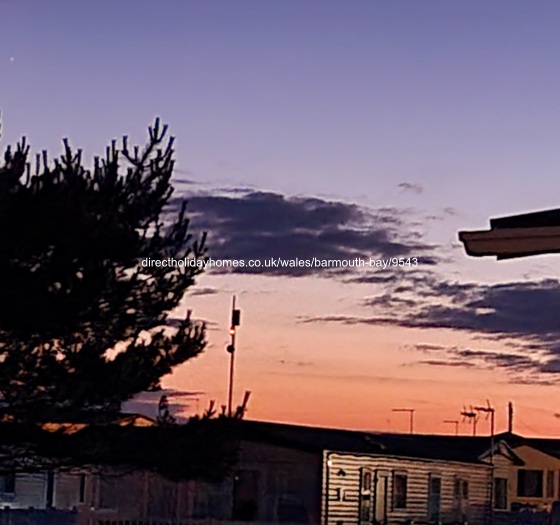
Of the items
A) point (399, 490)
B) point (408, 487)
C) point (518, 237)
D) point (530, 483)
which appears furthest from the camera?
point (530, 483)

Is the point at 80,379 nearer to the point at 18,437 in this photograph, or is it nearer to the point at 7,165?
the point at 18,437

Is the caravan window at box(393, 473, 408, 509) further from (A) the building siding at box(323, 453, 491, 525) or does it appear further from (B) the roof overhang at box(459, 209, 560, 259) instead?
(B) the roof overhang at box(459, 209, 560, 259)

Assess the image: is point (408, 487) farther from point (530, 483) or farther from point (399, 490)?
point (530, 483)

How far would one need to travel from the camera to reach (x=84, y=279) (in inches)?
664

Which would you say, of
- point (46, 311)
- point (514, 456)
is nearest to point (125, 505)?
point (514, 456)

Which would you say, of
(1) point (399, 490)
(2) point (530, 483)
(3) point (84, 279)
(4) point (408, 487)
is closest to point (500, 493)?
(2) point (530, 483)

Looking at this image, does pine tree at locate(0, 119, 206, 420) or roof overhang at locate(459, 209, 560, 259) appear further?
pine tree at locate(0, 119, 206, 420)

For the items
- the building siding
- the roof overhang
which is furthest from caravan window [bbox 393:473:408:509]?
the roof overhang

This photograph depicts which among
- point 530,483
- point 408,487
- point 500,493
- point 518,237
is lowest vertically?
point 500,493

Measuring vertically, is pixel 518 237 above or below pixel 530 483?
above

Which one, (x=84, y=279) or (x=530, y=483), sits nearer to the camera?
(x=84, y=279)

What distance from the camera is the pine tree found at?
16.4m

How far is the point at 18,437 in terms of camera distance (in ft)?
56.0

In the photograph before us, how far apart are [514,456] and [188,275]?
29681mm
